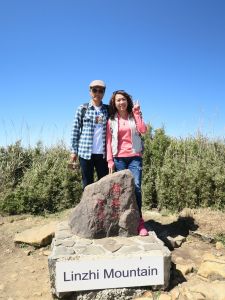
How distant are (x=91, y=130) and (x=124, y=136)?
1.73 feet

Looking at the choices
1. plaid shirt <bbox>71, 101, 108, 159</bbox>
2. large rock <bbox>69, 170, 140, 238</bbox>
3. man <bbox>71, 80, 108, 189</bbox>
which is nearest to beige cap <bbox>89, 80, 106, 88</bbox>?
man <bbox>71, 80, 108, 189</bbox>

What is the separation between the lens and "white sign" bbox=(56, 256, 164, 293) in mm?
4688

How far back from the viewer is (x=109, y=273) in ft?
15.6

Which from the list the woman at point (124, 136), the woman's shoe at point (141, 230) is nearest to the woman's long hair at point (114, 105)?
the woman at point (124, 136)

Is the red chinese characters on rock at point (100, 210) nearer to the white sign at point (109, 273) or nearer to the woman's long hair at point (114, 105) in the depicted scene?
the white sign at point (109, 273)

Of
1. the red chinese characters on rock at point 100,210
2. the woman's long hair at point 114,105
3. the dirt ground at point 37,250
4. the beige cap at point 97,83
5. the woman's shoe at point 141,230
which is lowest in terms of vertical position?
the dirt ground at point 37,250

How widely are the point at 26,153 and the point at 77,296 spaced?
21.7 ft

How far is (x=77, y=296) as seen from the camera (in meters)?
4.72

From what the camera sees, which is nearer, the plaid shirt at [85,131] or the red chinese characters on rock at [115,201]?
the red chinese characters on rock at [115,201]

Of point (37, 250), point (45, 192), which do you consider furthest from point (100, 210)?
point (45, 192)

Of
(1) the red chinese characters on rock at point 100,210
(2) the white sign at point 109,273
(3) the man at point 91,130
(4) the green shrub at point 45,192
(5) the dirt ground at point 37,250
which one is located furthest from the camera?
(4) the green shrub at point 45,192

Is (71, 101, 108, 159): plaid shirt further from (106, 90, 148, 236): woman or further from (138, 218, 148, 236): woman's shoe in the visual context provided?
(138, 218, 148, 236): woman's shoe

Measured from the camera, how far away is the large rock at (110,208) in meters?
5.57

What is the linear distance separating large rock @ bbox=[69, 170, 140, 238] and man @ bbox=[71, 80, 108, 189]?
56 cm
